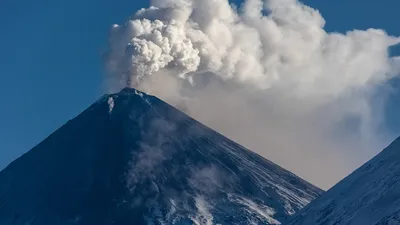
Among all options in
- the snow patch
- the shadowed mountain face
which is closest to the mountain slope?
the snow patch

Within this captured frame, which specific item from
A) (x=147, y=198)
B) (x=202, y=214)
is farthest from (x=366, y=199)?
(x=147, y=198)

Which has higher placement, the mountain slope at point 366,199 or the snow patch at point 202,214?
the snow patch at point 202,214

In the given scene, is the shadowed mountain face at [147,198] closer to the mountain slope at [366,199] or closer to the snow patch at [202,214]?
the snow patch at [202,214]

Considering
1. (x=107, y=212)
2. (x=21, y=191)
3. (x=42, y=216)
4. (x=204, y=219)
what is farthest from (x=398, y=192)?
(x=21, y=191)

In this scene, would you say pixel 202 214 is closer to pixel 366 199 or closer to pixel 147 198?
pixel 147 198

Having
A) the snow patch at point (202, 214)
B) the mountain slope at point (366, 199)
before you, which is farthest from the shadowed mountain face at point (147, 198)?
the mountain slope at point (366, 199)

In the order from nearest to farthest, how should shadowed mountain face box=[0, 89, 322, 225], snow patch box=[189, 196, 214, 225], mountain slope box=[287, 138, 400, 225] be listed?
mountain slope box=[287, 138, 400, 225] → snow patch box=[189, 196, 214, 225] → shadowed mountain face box=[0, 89, 322, 225]

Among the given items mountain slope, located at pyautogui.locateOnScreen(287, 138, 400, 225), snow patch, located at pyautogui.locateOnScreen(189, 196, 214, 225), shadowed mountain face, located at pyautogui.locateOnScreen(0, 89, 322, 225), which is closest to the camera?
mountain slope, located at pyautogui.locateOnScreen(287, 138, 400, 225)

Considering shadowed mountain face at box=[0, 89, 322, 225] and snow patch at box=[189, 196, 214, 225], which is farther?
shadowed mountain face at box=[0, 89, 322, 225]

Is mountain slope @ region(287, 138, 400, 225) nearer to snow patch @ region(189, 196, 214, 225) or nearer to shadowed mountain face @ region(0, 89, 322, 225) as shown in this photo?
snow patch @ region(189, 196, 214, 225)
